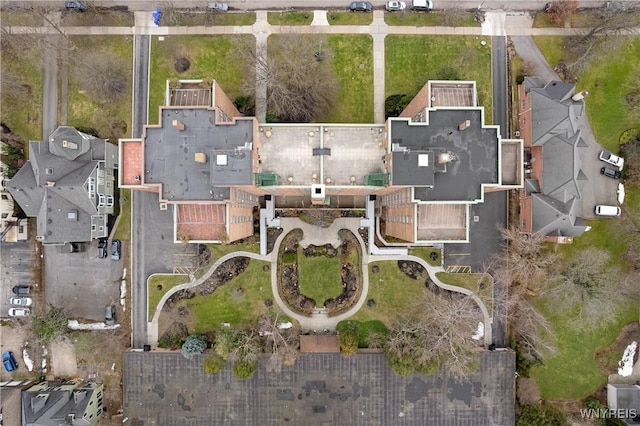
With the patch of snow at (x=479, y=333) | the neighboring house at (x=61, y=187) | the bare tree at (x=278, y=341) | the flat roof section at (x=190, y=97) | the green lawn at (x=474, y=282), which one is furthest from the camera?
the green lawn at (x=474, y=282)

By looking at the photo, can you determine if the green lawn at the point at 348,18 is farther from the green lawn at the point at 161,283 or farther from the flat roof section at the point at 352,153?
the green lawn at the point at 161,283

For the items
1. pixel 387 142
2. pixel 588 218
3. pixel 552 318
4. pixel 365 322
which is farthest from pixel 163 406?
pixel 588 218

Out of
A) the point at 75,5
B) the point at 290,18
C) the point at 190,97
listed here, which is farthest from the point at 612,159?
the point at 75,5

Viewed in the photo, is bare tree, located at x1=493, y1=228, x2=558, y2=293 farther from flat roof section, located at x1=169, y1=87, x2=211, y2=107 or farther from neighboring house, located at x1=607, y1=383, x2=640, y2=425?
flat roof section, located at x1=169, y1=87, x2=211, y2=107

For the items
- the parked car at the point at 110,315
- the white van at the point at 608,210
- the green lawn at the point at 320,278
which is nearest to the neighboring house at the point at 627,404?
the white van at the point at 608,210

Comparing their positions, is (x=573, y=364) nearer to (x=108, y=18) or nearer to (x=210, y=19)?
(x=210, y=19)
